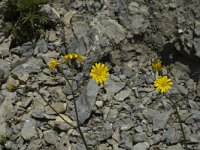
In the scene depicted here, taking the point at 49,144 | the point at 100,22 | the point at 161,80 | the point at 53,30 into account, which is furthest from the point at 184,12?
the point at 49,144

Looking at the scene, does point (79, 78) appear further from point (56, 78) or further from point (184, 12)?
point (184, 12)

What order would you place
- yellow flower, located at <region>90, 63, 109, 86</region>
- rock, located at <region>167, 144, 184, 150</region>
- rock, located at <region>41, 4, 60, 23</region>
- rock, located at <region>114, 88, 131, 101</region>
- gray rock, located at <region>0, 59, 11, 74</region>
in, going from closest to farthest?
1. yellow flower, located at <region>90, 63, 109, 86</region>
2. rock, located at <region>167, 144, 184, 150</region>
3. rock, located at <region>114, 88, 131, 101</region>
4. gray rock, located at <region>0, 59, 11, 74</region>
5. rock, located at <region>41, 4, 60, 23</region>

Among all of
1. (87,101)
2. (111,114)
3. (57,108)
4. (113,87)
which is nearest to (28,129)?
(57,108)

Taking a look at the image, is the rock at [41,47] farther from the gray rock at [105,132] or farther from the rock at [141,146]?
the rock at [141,146]

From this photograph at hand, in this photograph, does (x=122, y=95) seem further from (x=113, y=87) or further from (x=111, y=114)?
(x=111, y=114)

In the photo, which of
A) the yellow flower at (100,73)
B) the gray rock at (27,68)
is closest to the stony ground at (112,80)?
the gray rock at (27,68)

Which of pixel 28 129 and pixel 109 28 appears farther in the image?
pixel 109 28

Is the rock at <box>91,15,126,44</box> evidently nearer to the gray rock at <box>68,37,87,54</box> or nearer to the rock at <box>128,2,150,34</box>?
the rock at <box>128,2,150,34</box>

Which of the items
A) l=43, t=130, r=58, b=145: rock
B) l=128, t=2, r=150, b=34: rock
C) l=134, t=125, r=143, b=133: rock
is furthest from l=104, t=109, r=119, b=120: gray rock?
l=128, t=2, r=150, b=34: rock
